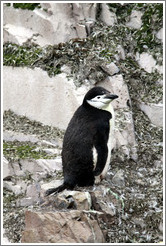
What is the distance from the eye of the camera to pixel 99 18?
9234mm

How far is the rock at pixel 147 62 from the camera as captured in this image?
895 cm

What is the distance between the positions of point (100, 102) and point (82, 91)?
2.22 m

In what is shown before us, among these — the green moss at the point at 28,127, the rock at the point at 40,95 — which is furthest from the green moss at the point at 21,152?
the rock at the point at 40,95

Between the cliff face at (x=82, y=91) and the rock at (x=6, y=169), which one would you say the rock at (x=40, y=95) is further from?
the rock at (x=6, y=169)

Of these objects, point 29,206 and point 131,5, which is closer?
point 29,206

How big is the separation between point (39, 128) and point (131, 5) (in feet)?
10.4

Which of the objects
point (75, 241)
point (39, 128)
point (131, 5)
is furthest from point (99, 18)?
point (75, 241)

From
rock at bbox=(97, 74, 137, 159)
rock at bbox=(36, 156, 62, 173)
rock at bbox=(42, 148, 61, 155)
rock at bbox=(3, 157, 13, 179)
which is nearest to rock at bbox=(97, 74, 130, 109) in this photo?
rock at bbox=(97, 74, 137, 159)

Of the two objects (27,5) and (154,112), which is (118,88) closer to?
(154,112)

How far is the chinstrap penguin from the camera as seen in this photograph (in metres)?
5.97

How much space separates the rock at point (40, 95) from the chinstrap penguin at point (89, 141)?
227 centimetres

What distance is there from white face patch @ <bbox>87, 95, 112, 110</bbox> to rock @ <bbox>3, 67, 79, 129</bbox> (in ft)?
7.36

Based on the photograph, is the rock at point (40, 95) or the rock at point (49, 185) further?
the rock at point (40, 95)

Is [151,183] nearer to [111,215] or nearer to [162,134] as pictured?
[162,134]
